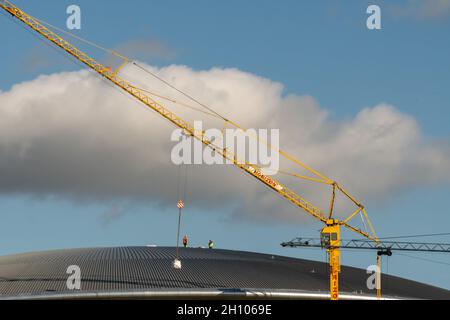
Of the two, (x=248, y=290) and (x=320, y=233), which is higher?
(x=320, y=233)

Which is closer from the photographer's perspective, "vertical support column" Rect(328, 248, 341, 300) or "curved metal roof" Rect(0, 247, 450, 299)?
"curved metal roof" Rect(0, 247, 450, 299)

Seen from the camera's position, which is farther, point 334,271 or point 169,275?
point 334,271

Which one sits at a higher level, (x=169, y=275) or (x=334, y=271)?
(x=334, y=271)

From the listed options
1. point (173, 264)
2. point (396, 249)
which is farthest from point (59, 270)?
point (396, 249)

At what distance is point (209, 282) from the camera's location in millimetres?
132875

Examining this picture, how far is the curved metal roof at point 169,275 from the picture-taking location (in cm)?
12862

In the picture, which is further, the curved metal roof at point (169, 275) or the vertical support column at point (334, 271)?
the vertical support column at point (334, 271)

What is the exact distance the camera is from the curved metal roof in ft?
422

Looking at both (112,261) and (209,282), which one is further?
(112,261)

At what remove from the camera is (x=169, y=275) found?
136 m
